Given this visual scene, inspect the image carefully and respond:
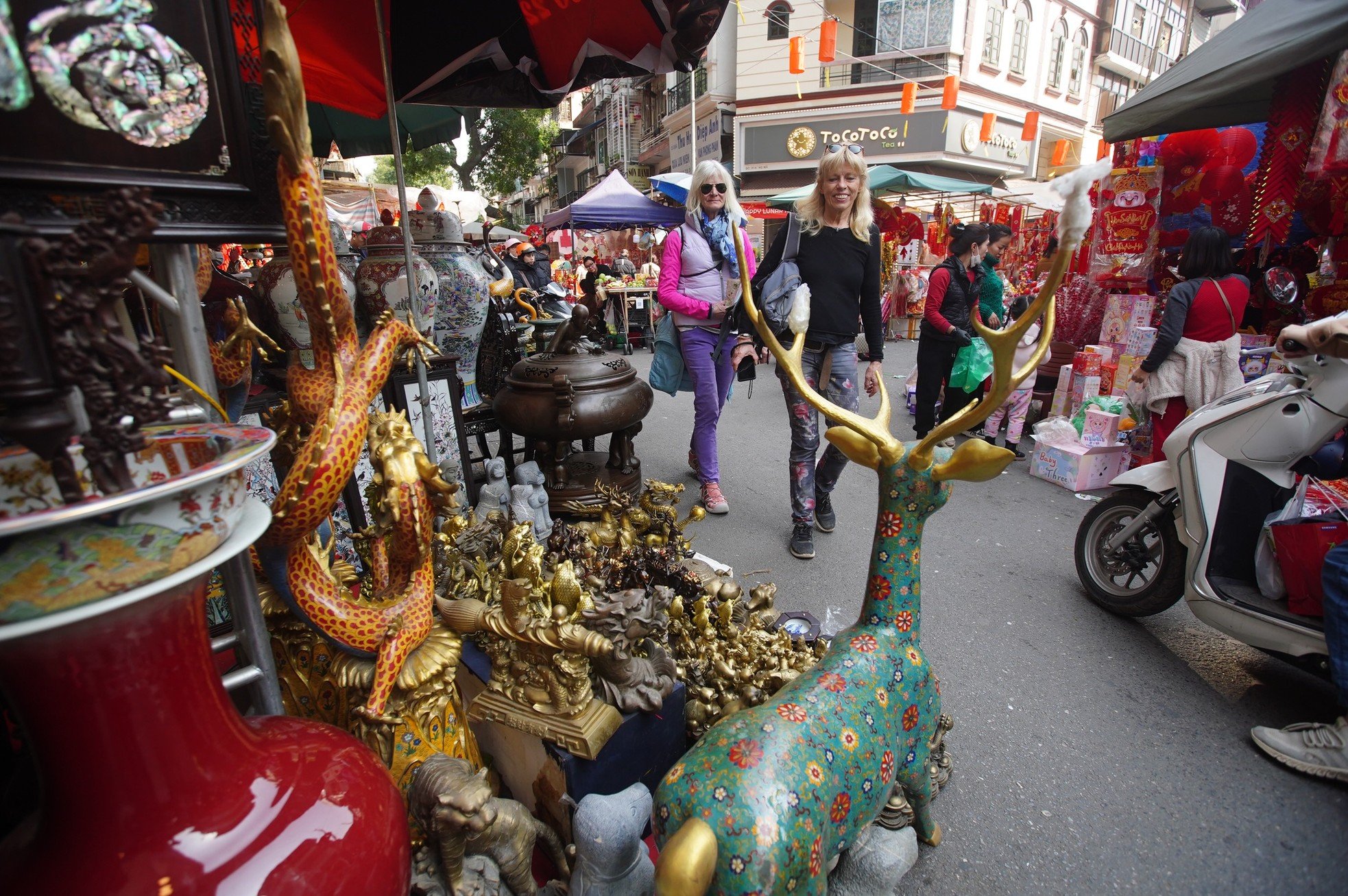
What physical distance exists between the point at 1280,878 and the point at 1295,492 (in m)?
1.57

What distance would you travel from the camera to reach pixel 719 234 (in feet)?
11.3

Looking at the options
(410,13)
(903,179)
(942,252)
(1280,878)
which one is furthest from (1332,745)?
(942,252)

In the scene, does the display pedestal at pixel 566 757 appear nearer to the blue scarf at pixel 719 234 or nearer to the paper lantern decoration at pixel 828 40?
the blue scarf at pixel 719 234

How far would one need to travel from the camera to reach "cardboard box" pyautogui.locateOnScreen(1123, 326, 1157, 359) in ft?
14.8

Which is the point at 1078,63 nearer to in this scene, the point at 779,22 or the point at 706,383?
the point at 779,22

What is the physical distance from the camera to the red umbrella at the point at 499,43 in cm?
231

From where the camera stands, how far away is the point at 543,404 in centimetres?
290

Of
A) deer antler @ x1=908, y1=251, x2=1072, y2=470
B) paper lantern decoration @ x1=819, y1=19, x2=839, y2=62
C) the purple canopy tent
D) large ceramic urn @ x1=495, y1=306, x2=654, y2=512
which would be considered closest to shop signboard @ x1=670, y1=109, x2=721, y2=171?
paper lantern decoration @ x1=819, y1=19, x2=839, y2=62

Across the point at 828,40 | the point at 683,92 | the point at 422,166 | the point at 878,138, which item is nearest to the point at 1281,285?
the point at 828,40

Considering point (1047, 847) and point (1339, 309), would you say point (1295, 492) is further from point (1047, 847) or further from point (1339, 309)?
→ point (1339, 309)

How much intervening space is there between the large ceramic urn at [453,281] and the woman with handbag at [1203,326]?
3901 millimetres

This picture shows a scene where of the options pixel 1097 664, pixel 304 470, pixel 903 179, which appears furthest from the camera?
pixel 903 179

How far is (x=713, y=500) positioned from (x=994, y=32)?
15.8 meters

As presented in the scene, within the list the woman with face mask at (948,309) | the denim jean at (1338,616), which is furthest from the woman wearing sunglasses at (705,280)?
the denim jean at (1338,616)
